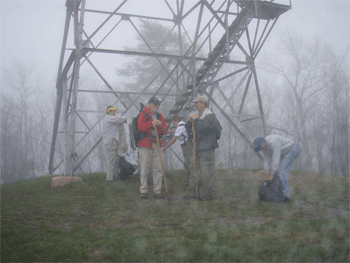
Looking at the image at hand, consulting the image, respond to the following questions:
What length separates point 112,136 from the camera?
8688 millimetres

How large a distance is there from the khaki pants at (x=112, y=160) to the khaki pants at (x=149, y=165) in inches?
97.7

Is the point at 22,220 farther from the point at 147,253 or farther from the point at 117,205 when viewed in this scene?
the point at 147,253

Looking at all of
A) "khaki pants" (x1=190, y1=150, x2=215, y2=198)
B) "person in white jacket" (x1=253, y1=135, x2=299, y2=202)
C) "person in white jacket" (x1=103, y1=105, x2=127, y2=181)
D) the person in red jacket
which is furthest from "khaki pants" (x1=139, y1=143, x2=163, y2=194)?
"person in white jacket" (x1=103, y1=105, x2=127, y2=181)

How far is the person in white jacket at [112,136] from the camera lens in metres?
8.58

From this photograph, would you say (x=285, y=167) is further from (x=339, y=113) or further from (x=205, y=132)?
(x=339, y=113)

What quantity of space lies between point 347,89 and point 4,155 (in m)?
30.1

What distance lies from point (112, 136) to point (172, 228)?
4.96 metres

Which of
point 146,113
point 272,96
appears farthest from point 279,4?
point 272,96

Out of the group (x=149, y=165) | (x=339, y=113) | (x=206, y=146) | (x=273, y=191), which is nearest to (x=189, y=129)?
(x=206, y=146)

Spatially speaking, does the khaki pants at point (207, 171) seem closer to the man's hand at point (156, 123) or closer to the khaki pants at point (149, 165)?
the khaki pants at point (149, 165)

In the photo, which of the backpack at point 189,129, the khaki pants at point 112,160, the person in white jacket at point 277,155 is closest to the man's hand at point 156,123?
the backpack at point 189,129

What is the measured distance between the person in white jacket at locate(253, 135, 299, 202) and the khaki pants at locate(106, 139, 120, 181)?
13.0 ft

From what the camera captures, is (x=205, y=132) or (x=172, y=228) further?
(x=205, y=132)

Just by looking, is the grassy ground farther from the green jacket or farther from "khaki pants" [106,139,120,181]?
"khaki pants" [106,139,120,181]
